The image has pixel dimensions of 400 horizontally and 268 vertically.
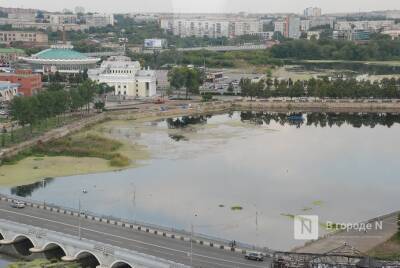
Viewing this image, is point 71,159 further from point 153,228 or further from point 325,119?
point 325,119

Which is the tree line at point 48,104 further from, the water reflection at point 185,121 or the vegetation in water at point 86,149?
the water reflection at point 185,121

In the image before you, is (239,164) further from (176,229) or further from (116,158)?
(176,229)

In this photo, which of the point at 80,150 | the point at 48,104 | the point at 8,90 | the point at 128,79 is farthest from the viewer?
the point at 128,79

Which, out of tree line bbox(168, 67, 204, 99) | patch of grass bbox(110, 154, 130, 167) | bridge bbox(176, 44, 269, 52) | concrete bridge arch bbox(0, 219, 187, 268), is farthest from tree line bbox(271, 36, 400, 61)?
concrete bridge arch bbox(0, 219, 187, 268)

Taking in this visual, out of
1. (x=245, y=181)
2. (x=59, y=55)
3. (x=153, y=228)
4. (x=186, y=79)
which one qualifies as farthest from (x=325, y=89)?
(x=153, y=228)

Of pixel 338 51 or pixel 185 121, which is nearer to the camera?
pixel 185 121

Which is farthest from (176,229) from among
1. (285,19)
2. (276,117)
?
(285,19)

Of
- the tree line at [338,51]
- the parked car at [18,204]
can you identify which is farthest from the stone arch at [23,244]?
the tree line at [338,51]
